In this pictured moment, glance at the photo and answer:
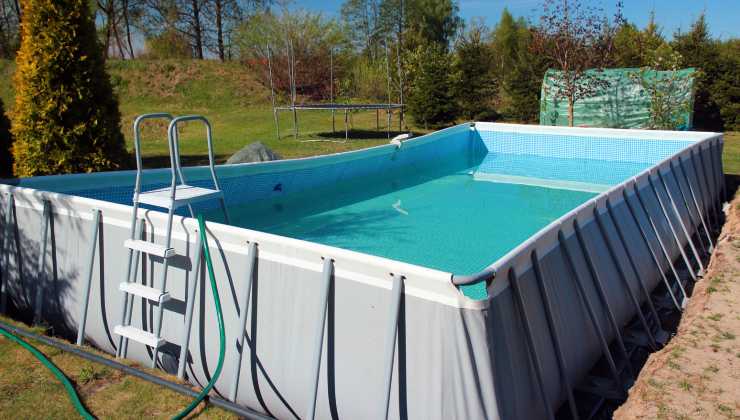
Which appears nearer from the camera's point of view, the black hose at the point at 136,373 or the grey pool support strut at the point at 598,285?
the black hose at the point at 136,373

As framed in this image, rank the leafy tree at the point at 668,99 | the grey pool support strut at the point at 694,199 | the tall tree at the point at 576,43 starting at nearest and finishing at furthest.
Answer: the grey pool support strut at the point at 694,199 < the leafy tree at the point at 668,99 < the tall tree at the point at 576,43

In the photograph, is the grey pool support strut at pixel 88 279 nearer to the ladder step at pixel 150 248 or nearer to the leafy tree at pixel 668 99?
the ladder step at pixel 150 248

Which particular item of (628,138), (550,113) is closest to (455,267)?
(628,138)

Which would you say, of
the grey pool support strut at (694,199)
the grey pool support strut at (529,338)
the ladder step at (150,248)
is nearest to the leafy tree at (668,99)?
the grey pool support strut at (694,199)

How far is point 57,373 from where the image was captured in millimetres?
3443

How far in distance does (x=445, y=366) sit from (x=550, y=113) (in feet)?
48.4

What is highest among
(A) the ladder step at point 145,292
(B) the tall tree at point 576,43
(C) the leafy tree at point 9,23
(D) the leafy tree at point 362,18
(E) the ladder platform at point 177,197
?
(D) the leafy tree at point 362,18

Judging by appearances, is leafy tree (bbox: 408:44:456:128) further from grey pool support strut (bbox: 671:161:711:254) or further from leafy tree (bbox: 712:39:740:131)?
grey pool support strut (bbox: 671:161:711:254)

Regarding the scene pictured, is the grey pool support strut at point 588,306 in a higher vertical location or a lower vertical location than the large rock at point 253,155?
lower

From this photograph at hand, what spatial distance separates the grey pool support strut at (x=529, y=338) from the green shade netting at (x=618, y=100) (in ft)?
43.7

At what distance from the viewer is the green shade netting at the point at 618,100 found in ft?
46.2

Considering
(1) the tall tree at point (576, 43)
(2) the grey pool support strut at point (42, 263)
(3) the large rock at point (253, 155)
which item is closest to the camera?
(2) the grey pool support strut at point (42, 263)

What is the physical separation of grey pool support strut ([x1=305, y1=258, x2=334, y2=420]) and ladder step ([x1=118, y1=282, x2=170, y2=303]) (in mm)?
1051

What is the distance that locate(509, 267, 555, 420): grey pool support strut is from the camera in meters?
2.80
